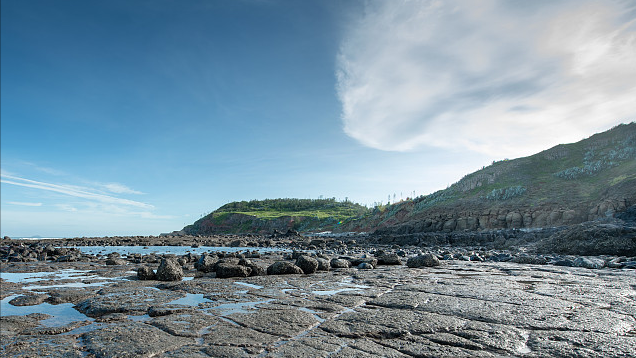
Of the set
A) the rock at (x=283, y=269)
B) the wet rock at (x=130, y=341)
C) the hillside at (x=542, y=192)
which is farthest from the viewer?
the hillside at (x=542, y=192)

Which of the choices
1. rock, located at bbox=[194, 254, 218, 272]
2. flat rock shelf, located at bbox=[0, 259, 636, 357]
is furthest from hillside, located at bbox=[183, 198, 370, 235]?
flat rock shelf, located at bbox=[0, 259, 636, 357]

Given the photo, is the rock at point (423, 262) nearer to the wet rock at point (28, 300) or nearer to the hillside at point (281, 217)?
the wet rock at point (28, 300)

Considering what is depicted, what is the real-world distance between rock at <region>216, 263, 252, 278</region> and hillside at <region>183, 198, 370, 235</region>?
225 feet

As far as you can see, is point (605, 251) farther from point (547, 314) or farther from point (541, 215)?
point (541, 215)

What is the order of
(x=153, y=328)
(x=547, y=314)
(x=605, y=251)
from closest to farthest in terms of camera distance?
(x=153, y=328), (x=547, y=314), (x=605, y=251)

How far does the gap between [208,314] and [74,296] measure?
4468 mm

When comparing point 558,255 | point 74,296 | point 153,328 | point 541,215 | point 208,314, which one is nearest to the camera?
point 153,328

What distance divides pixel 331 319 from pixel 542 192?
42.1m

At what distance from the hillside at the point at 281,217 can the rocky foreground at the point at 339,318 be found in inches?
2780

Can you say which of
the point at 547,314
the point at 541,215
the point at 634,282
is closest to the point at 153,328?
the point at 547,314

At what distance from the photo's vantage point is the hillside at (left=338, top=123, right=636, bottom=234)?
31.0m

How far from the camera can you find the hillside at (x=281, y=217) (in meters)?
99.3

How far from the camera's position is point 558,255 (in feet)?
55.3

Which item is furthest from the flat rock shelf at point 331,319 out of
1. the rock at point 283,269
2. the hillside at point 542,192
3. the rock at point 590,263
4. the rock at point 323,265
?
the hillside at point 542,192
